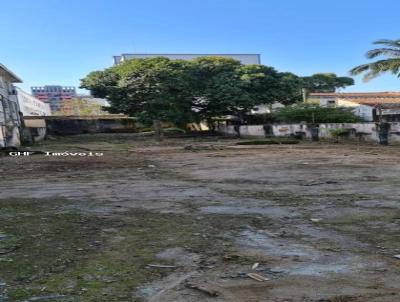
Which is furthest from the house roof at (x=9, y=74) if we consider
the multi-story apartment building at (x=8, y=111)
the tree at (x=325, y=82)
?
the tree at (x=325, y=82)

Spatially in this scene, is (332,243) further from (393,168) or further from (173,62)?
(173,62)

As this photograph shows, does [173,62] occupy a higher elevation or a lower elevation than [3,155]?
higher

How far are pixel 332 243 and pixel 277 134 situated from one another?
26.9 meters

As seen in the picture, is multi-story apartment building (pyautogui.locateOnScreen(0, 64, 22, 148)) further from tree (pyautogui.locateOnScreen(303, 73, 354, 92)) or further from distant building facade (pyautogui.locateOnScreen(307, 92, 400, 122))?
tree (pyautogui.locateOnScreen(303, 73, 354, 92))

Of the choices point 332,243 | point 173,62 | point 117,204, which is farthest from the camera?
point 173,62

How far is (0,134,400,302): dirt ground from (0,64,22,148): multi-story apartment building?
1663cm

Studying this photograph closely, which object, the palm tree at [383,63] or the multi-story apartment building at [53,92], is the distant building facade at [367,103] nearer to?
the palm tree at [383,63]

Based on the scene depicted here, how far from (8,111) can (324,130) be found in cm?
1971

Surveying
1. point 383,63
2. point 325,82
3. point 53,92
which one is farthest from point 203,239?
point 53,92

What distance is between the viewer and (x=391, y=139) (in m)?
23.8

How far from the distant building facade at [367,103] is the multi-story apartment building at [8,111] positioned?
21450 millimetres

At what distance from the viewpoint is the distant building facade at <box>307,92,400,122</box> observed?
34.5 metres

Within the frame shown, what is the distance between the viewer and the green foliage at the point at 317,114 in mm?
30656

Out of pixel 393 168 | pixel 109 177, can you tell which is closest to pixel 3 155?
pixel 109 177
